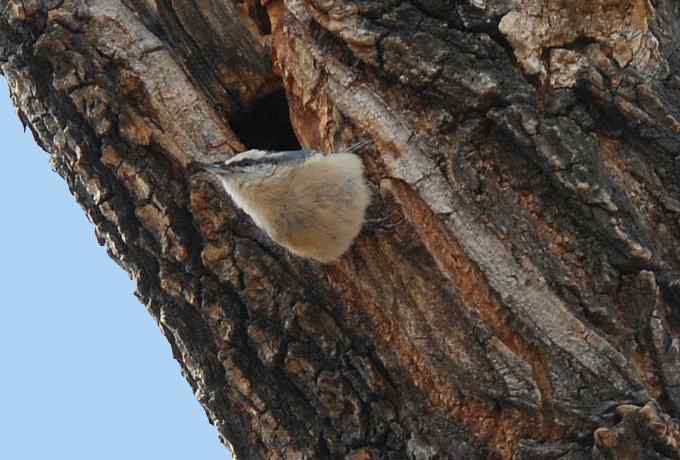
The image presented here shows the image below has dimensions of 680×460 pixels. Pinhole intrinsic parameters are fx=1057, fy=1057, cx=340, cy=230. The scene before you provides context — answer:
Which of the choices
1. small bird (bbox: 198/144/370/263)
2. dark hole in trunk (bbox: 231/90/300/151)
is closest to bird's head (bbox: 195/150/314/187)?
small bird (bbox: 198/144/370/263)

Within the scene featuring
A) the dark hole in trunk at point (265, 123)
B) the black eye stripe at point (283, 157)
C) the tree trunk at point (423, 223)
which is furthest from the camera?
the dark hole in trunk at point (265, 123)

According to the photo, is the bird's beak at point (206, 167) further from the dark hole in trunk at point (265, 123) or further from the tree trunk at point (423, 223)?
the dark hole in trunk at point (265, 123)

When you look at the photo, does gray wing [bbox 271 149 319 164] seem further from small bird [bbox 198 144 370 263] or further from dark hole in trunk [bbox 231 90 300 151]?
dark hole in trunk [bbox 231 90 300 151]

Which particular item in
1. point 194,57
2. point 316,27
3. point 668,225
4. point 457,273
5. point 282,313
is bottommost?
point 668,225

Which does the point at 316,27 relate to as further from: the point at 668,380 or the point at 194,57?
the point at 668,380

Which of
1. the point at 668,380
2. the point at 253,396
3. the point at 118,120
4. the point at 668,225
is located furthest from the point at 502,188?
the point at 118,120

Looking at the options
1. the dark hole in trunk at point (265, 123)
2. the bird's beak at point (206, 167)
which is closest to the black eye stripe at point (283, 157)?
the bird's beak at point (206, 167)

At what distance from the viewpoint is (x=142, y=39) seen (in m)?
3.74

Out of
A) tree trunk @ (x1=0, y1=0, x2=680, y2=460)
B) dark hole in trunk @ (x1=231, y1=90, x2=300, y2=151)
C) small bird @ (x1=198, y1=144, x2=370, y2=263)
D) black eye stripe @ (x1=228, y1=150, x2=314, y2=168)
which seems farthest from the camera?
dark hole in trunk @ (x1=231, y1=90, x2=300, y2=151)

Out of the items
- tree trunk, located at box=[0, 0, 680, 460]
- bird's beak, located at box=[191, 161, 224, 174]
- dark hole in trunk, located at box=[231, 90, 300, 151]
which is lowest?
tree trunk, located at box=[0, 0, 680, 460]

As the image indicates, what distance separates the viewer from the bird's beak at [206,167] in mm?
3512

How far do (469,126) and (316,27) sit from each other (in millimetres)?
644

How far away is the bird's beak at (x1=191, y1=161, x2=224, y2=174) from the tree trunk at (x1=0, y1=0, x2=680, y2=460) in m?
0.04

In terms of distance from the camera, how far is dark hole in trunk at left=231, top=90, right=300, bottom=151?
13.6 feet
